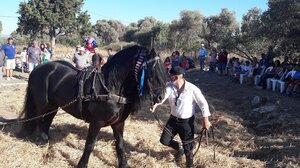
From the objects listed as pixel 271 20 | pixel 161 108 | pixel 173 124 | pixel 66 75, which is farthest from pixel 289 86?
pixel 66 75

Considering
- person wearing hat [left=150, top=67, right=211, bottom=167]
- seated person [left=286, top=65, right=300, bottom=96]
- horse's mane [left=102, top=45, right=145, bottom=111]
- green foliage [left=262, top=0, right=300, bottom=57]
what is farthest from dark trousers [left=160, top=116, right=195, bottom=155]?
green foliage [left=262, top=0, right=300, bottom=57]

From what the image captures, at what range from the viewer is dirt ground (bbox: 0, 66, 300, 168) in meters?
5.67

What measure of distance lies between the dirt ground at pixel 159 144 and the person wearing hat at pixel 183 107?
43 centimetres

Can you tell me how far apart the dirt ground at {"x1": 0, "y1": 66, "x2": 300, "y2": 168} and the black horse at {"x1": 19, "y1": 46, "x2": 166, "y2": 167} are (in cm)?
67

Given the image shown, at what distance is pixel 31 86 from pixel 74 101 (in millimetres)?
1440

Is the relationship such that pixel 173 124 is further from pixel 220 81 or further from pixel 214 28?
pixel 214 28

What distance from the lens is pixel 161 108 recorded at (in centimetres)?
1080

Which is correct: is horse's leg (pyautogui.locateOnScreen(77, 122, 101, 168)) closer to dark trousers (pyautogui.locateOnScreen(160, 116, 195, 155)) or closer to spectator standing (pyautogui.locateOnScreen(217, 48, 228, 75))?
dark trousers (pyautogui.locateOnScreen(160, 116, 195, 155))

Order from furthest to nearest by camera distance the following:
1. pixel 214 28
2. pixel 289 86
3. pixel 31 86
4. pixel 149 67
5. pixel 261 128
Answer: pixel 214 28 < pixel 289 86 < pixel 261 128 < pixel 31 86 < pixel 149 67

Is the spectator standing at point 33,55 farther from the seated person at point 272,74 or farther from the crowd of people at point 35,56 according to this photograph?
the seated person at point 272,74

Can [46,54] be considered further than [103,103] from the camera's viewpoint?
Yes

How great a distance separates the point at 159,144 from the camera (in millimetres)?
6570

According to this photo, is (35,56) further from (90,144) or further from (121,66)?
(121,66)

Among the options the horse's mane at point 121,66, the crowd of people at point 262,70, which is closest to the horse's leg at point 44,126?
the horse's mane at point 121,66
